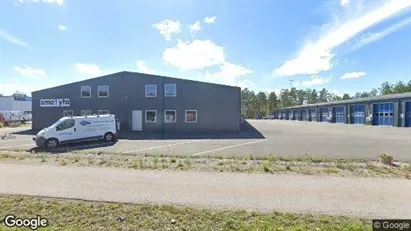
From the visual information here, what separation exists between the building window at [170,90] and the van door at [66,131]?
34.8 feet

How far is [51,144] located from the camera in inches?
589

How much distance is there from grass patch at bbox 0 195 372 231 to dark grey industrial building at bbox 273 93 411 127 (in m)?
31.9

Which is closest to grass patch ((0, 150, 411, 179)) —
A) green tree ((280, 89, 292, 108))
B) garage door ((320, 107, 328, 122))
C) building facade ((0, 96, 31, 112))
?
garage door ((320, 107, 328, 122))

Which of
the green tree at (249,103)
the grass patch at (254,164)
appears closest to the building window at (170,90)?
the grass patch at (254,164)


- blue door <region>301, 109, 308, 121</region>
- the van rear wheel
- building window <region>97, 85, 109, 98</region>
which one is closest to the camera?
the van rear wheel

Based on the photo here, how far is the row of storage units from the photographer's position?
3002cm

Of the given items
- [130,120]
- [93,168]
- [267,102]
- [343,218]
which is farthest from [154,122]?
[267,102]

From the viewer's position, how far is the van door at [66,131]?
15422 mm

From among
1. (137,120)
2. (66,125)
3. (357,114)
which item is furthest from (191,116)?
(357,114)

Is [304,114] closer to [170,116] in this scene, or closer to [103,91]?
[170,116]

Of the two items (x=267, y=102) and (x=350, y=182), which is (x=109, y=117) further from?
(x=267, y=102)

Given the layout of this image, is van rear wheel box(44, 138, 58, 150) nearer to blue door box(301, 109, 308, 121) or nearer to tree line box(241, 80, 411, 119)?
blue door box(301, 109, 308, 121)

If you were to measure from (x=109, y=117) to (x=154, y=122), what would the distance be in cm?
765

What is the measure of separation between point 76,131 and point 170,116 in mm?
10177
